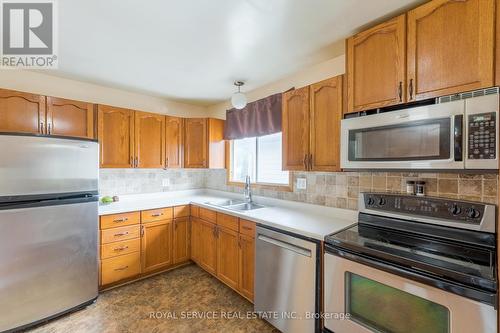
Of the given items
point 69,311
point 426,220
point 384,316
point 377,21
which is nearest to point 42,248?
point 69,311

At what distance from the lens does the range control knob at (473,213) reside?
1.28 m

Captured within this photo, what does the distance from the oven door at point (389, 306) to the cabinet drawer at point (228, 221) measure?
3.29 ft

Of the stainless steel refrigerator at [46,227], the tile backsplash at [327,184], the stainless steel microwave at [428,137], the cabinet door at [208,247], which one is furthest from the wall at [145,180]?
the stainless steel microwave at [428,137]

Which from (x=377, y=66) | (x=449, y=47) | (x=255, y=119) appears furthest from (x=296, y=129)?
(x=449, y=47)

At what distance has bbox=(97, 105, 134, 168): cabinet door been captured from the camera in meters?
2.53

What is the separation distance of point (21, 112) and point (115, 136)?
787mm

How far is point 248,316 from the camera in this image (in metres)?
2.03

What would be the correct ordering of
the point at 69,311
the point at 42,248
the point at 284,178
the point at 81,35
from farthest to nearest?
1. the point at 284,178
2. the point at 69,311
3. the point at 42,248
4. the point at 81,35

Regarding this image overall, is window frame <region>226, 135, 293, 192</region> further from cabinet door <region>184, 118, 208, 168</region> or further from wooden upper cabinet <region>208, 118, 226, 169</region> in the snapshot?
cabinet door <region>184, 118, 208, 168</region>

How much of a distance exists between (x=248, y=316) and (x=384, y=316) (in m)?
1.22

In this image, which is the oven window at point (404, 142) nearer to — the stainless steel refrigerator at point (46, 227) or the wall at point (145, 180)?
the stainless steel refrigerator at point (46, 227)

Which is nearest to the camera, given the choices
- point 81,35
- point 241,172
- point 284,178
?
point 81,35

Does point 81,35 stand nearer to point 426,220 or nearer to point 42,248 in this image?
point 42,248

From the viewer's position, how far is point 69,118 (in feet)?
7.60
